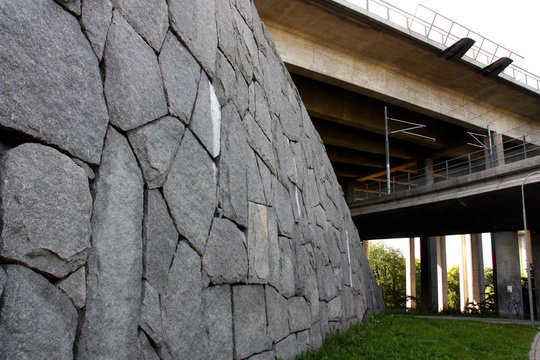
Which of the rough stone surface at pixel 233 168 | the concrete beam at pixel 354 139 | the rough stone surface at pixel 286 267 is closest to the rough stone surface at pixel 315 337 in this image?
the rough stone surface at pixel 286 267

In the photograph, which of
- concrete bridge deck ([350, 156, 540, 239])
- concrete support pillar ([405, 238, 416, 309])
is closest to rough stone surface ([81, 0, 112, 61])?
concrete bridge deck ([350, 156, 540, 239])

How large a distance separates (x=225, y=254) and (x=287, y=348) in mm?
1901

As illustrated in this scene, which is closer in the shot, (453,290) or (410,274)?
(410,274)

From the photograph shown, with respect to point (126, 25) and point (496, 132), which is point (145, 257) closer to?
point (126, 25)

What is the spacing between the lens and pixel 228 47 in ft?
16.3

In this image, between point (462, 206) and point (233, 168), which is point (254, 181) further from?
point (462, 206)

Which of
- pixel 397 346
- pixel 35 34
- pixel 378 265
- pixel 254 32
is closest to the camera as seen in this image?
pixel 35 34

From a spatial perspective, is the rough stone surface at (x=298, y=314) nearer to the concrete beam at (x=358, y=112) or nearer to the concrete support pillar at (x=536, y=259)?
the concrete beam at (x=358, y=112)

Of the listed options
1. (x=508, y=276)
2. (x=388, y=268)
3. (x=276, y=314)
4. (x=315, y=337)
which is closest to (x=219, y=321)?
(x=276, y=314)

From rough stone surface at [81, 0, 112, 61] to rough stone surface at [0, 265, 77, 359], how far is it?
4.66 feet

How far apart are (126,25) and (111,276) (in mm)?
1739

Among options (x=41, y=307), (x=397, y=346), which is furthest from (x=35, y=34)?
(x=397, y=346)

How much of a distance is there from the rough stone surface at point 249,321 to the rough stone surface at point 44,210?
2.03m

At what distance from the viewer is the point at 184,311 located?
10.2 feet
